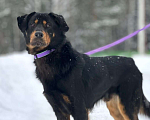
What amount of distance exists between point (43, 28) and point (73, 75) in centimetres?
85

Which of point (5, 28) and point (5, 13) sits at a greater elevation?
point (5, 13)

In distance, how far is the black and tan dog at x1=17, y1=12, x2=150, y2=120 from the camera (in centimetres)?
344

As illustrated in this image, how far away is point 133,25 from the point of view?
37.3 meters

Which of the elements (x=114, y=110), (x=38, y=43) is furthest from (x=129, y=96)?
(x=38, y=43)

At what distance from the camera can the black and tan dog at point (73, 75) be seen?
3.44 m

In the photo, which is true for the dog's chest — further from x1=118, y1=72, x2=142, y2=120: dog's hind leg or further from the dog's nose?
x1=118, y1=72, x2=142, y2=120: dog's hind leg

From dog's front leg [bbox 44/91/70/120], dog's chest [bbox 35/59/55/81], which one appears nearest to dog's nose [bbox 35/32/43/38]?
dog's chest [bbox 35/59/55/81]

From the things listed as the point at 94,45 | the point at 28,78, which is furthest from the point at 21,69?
the point at 94,45

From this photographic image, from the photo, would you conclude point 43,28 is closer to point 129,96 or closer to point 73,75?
point 73,75

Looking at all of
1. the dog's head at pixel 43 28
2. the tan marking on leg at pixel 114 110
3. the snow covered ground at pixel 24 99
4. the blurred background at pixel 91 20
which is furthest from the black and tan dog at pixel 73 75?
the blurred background at pixel 91 20

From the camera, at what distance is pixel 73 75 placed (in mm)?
3488

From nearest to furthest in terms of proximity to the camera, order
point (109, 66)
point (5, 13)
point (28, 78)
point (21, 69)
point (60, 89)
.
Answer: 1. point (60, 89)
2. point (109, 66)
3. point (28, 78)
4. point (21, 69)
5. point (5, 13)

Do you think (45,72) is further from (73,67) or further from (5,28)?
(5,28)

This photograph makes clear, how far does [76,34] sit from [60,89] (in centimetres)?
3256
